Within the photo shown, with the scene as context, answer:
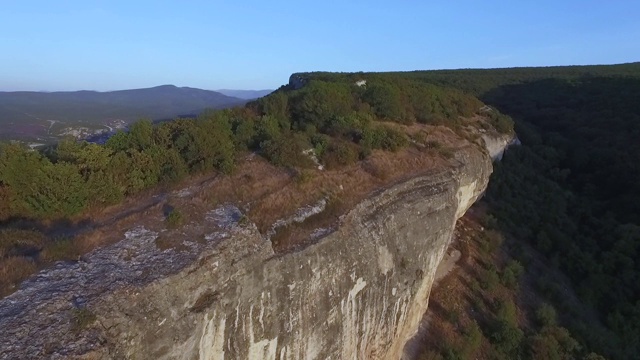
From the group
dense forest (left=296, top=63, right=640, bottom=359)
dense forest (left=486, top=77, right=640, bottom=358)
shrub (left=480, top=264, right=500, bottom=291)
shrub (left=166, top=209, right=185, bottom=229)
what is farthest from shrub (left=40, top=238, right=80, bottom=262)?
dense forest (left=486, top=77, right=640, bottom=358)

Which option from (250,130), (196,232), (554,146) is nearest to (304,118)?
(250,130)

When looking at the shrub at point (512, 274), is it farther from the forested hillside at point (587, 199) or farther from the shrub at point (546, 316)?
the forested hillside at point (587, 199)

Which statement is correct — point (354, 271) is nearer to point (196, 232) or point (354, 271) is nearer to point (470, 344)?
point (196, 232)

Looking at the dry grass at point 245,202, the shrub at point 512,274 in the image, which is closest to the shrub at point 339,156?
the dry grass at point 245,202

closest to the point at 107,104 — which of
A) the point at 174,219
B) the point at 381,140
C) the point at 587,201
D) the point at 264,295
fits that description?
the point at 381,140

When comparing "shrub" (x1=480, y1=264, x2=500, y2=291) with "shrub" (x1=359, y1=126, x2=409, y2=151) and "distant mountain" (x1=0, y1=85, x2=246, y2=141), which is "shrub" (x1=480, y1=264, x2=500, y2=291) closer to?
"shrub" (x1=359, y1=126, x2=409, y2=151)
